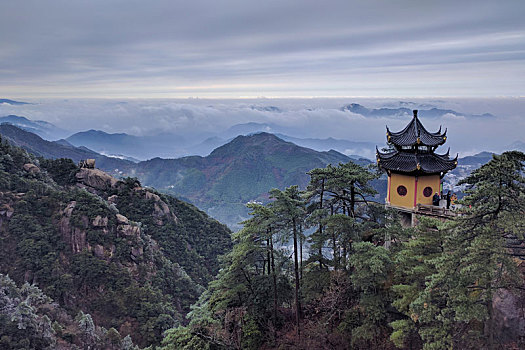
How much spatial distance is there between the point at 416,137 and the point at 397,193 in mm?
3621

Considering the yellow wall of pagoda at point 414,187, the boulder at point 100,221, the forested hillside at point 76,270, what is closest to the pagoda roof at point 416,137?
the yellow wall of pagoda at point 414,187

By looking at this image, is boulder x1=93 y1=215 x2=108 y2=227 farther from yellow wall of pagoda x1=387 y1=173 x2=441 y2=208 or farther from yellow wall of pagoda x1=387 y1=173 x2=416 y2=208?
yellow wall of pagoda x1=387 y1=173 x2=441 y2=208

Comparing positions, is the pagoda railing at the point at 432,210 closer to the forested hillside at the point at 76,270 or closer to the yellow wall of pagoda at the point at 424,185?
the yellow wall of pagoda at the point at 424,185

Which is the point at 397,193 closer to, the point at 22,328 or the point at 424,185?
the point at 424,185

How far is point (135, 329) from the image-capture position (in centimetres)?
3753

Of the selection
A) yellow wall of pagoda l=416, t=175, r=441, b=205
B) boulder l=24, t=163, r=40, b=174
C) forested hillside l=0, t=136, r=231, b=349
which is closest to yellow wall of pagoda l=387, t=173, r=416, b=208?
yellow wall of pagoda l=416, t=175, r=441, b=205

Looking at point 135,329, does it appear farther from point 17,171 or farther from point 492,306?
point 492,306

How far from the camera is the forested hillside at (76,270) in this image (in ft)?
105

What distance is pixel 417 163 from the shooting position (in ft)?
71.1

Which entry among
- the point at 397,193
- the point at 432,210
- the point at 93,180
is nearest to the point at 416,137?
the point at 397,193

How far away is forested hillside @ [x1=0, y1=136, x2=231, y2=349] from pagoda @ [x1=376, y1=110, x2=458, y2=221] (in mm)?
25841

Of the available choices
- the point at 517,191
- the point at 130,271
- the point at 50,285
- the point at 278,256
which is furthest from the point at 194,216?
the point at 517,191

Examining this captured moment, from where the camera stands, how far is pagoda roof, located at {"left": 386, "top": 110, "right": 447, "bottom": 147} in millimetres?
22297

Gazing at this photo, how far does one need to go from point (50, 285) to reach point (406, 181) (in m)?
36.7
